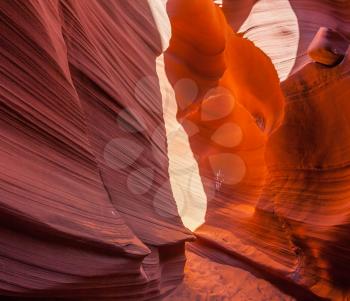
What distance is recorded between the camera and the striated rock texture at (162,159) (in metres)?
1.80

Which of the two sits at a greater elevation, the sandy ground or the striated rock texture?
the striated rock texture

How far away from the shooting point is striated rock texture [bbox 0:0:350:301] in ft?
5.90

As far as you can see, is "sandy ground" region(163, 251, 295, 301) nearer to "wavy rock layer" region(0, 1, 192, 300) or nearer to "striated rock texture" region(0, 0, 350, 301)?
"striated rock texture" region(0, 0, 350, 301)

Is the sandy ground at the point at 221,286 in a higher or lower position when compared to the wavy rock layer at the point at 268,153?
lower

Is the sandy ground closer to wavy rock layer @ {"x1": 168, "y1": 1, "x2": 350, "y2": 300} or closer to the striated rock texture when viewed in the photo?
the striated rock texture

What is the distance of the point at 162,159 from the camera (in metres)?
3.44

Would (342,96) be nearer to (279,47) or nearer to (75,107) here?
(279,47)

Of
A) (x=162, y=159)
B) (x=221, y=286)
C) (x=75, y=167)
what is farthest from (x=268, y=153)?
(x=75, y=167)

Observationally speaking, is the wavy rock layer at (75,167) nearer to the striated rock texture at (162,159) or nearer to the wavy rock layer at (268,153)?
the striated rock texture at (162,159)

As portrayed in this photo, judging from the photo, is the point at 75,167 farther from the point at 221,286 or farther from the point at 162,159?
the point at 221,286

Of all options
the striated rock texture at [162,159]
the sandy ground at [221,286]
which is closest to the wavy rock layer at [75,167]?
the striated rock texture at [162,159]

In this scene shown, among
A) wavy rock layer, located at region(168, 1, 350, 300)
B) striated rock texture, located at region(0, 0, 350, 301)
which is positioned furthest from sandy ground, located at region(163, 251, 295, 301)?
wavy rock layer, located at region(168, 1, 350, 300)

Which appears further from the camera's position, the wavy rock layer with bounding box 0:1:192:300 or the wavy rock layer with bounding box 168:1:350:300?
the wavy rock layer with bounding box 168:1:350:300

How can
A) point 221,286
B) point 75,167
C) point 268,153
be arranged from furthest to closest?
point 268,153 → point 221,286 → point 75,167
